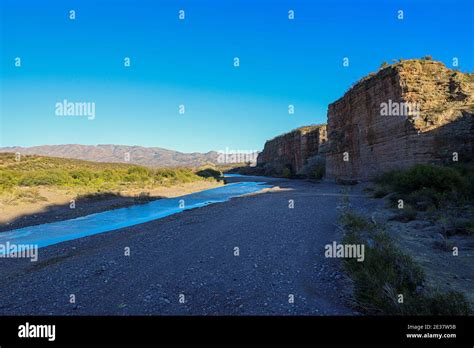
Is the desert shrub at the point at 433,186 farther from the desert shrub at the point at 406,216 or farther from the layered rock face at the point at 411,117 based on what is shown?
the layered rock face at the point at 411,117

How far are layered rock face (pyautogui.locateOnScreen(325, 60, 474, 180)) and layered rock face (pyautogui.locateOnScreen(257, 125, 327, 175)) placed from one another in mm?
24779

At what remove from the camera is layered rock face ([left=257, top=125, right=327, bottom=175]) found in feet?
166

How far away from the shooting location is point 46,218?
16906 mm

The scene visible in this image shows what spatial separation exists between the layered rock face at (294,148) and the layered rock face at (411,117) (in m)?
24.8

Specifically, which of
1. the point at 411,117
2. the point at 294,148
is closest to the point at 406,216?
the point at 411,117

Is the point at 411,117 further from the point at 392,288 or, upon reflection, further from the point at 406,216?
the point at 392,288

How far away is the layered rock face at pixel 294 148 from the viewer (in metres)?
50.7

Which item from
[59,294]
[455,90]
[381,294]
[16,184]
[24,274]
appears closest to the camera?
[381,294]

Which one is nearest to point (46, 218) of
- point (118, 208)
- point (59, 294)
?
point (118, 208)

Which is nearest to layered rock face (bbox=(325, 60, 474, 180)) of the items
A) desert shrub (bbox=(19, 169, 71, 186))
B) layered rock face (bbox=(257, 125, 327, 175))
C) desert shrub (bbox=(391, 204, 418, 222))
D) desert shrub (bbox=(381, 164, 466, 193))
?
desert shrub (bbox=(381, 164, 466, 193))

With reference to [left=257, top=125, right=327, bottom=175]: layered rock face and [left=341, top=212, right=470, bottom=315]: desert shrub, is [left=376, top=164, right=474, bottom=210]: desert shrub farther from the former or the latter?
[left=257, top=125, right=327, bottom=175]: layered rock face
